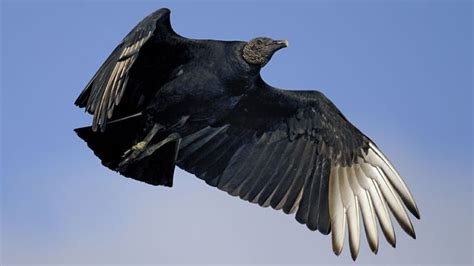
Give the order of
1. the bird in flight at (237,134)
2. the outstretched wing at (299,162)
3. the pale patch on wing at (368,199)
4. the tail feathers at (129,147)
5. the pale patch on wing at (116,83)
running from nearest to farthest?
the pale patch on wing at (116,83) → the bird in flight at (237,134) → the tail feathers at (129,147) → the pale patch on wing at (368,199) → the outstretched wing at (299,162)

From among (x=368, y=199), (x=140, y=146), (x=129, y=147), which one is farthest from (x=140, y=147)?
(x=368, y=199)

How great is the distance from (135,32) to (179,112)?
113 centimetres

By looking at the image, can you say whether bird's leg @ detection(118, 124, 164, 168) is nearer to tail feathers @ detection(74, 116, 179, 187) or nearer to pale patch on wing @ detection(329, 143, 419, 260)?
tail feathers @ detection(74, 116, 179, 187)

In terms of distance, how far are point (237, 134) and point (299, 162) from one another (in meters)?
0.75

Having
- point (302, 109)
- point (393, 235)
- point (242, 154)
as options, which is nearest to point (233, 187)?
point (242, 154)

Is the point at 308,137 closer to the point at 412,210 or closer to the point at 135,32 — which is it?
A: the point at 412,210

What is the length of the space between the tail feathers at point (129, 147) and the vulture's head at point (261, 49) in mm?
1290

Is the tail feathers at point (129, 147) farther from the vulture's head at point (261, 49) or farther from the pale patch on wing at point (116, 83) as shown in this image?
the vulture's head at point (261, 49)

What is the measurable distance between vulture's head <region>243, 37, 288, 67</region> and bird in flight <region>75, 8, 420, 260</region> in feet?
0.03

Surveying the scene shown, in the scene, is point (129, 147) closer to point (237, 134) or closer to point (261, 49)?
point (237, 134)

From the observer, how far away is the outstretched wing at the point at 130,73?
31.9 ft

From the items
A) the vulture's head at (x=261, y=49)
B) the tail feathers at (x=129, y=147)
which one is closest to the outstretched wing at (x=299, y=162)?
the tail feathers at (x=129, y=147)

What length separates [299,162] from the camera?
11641 millimetres

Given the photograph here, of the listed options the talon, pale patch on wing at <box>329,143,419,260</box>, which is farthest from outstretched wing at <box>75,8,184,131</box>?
pale patch on wing at <box>329,143,419,260</box>
